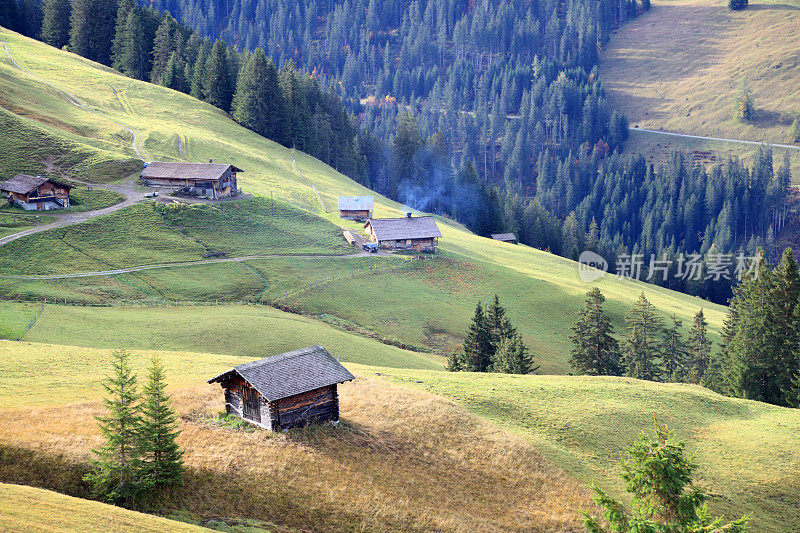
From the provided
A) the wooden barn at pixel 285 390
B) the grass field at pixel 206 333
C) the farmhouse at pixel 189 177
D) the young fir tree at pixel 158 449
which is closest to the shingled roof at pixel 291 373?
the wooden barn at pixel 285 390

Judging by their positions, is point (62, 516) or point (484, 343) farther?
point (484, 343)

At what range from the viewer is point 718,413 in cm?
4734

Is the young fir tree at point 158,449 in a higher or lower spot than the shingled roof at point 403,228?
lower

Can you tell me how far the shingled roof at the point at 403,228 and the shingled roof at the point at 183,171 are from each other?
25.1 m

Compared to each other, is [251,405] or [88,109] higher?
[88,109]

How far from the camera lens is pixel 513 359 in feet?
191

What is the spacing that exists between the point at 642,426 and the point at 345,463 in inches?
849

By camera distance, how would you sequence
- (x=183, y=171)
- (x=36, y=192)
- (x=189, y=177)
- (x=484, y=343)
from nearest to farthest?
(x=484, y=343) → (x=36, y=192) → (x=189, y=177) → (x=183, y=171)

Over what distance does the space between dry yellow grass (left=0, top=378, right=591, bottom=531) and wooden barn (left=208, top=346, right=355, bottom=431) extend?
1002 millimetres

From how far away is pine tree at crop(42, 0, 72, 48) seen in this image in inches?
6452

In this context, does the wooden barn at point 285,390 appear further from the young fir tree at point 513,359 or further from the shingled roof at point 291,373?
the young fir tree at point 513,359

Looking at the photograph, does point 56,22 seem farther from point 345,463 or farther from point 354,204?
point 345,463

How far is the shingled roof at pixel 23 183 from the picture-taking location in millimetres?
82625

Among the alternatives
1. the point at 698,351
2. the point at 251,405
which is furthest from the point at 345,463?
the point at 698,351
